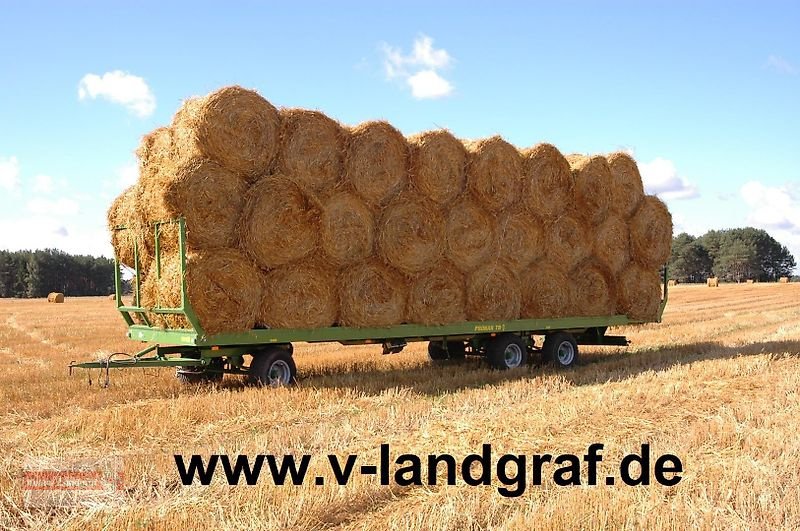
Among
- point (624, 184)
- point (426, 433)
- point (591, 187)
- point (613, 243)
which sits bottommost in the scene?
point (426, 433)

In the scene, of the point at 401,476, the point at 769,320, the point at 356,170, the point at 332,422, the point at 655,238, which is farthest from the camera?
the point at 769,320

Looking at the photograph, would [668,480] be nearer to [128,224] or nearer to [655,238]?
[128,224]

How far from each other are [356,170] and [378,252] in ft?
3.87

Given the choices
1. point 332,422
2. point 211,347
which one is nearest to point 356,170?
point 211,347

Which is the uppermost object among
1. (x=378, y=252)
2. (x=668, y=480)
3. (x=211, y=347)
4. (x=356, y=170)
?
(x=356, y=170)

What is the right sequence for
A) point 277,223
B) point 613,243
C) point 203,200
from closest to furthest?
1. point 203,200
2. point 277,223
3. point 613,243

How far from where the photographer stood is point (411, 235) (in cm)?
1121

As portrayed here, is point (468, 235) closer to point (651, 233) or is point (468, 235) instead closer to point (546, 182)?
point (546, 182)

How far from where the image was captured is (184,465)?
588 cm

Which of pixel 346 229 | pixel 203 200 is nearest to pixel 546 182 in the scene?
pixel 346 229

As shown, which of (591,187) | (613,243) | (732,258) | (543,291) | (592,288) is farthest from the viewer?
(732,258)

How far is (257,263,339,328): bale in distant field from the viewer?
400 inches

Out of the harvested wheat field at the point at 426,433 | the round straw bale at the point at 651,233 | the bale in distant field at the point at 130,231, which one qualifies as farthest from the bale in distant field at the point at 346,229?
the round straw bale at the point at 651,233

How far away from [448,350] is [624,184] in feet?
14.4
